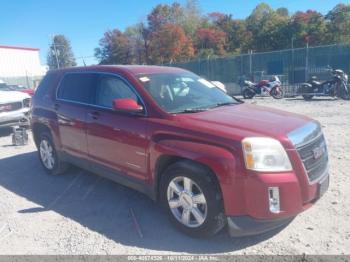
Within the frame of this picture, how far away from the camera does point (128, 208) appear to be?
175 inches

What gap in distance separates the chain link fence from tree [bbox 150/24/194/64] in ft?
108

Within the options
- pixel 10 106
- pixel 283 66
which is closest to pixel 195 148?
pixel 10 106

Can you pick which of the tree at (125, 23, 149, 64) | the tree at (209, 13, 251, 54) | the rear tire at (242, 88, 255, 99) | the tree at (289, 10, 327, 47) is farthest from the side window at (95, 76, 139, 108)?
the tree at (125, 23, 149, 64)

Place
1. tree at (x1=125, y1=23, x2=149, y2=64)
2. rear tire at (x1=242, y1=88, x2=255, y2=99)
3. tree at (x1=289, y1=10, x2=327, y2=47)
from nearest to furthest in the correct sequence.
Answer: rear tire at (x1=242, y1=88, x2=255, y2=99)
tree at (x1=289, y1=10, x2=327, y2=47)
tree at (x1=125, y1=23, x2=149, y2=64)

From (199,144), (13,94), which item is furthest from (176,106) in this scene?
(13,94)

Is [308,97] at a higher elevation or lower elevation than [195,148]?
lower

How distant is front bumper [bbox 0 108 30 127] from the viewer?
9.60m

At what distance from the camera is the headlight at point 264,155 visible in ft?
10.1

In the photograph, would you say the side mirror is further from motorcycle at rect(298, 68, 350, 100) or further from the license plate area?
motorcycle at rect(298, 68, 350, 100)

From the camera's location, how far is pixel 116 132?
13.8 feet

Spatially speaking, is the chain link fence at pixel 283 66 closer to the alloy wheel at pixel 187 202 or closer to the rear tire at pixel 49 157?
the rear tire at pixel 49 157

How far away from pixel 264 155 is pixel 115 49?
2503 inches

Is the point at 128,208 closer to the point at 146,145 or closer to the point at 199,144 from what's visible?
the point at 146,145

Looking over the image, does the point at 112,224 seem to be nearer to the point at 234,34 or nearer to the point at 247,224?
the point at 247,224
